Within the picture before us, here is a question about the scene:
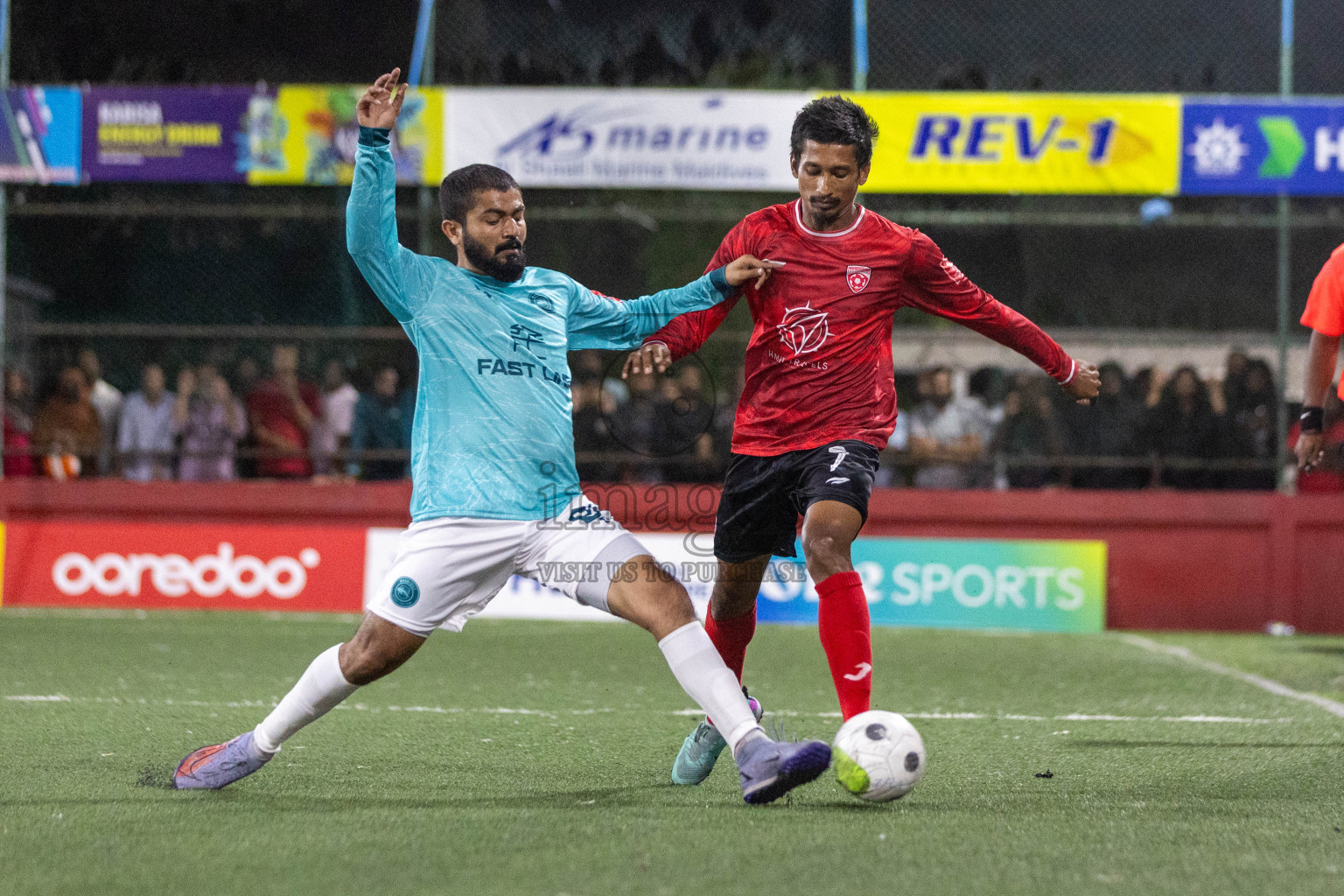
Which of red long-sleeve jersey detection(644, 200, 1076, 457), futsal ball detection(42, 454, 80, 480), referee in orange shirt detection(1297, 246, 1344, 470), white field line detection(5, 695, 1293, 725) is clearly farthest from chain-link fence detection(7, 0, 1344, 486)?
red long-sleeve jersey detection(644, 200, 1076, 457)

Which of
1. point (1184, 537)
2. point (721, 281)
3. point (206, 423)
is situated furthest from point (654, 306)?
point (206, 423)

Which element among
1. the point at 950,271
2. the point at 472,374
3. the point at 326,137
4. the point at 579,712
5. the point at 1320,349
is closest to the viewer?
the point at 472,374

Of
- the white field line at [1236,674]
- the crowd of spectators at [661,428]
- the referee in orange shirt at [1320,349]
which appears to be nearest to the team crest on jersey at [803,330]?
the referee in orange shirt at [1320,349]

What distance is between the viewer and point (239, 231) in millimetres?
12820

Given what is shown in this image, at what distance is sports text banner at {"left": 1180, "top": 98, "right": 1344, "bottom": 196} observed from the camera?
11.2 metres

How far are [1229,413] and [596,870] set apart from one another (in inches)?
357

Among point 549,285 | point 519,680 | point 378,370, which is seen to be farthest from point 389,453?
point 549,285

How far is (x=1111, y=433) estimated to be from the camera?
36.1 ft

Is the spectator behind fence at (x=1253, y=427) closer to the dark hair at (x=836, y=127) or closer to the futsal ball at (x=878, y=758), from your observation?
the dark hair at (x=836, y=127)

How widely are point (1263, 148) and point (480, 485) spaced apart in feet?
30.8

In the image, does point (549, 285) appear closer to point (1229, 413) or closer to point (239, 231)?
point (1229, 413)

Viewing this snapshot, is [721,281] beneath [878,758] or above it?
above

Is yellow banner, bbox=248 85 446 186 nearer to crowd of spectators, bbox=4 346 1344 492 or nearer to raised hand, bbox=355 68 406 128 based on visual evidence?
crowd of spectators, bbox=4 346 1344 492

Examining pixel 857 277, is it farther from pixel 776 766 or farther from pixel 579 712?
pixel 579 712
